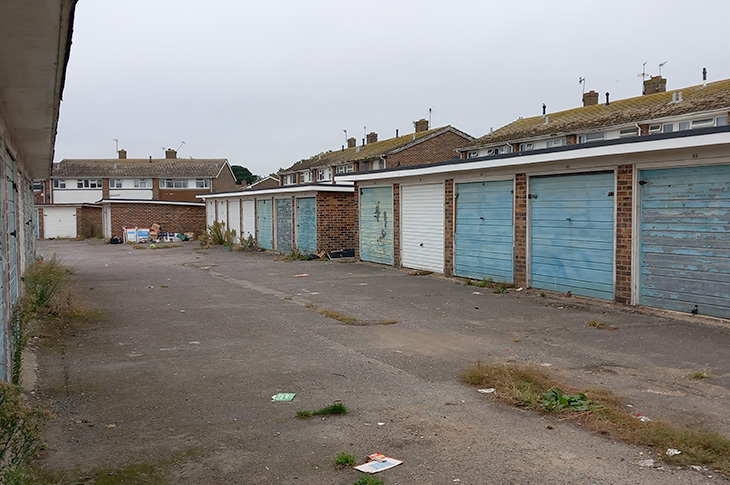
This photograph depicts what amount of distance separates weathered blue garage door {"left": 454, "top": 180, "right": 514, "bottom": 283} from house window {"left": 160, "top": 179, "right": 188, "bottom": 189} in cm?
5032

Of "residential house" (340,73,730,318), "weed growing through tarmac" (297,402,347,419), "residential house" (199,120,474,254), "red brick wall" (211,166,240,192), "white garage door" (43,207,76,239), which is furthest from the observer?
"red brick wall" (211,166,240,192)

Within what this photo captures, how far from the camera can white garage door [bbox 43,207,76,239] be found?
43.3 meters

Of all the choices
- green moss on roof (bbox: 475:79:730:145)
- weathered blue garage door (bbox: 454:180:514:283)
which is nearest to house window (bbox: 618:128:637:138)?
green moss on roof (bbox: 475:79:730:145)

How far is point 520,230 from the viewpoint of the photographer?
13.6m

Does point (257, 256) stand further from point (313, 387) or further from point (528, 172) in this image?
point (313, 387)

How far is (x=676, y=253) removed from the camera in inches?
400

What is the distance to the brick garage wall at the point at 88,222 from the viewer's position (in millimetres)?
44219

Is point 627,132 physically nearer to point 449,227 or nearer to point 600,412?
point 449,227

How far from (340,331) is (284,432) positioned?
14.1 feet

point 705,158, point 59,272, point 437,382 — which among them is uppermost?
point 705,158

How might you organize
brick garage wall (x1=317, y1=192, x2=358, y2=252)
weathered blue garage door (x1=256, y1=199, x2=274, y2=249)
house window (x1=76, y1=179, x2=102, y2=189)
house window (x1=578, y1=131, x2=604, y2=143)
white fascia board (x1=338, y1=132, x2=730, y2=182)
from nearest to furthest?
white fascia board (x1=338, y1=132, x2=730, y2=182) < brick garage wall (x1=317, y1=192, x2=358, y2=252) < weathered blue garage door (x1=256, y1=199, x2=274, y2=249) < house window (x1=578, y1=131, x2=604, y2=143) < house window (x1=76, y1=179, x2=102, y2=189)

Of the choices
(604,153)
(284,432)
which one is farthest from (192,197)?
(284,432)

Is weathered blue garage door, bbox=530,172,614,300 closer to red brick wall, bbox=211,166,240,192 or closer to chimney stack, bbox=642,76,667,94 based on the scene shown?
chimney stack, bbox=642,76,667,94

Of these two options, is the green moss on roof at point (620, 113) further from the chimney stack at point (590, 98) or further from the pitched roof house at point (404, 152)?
the pitched roof house at point (404, 152)
